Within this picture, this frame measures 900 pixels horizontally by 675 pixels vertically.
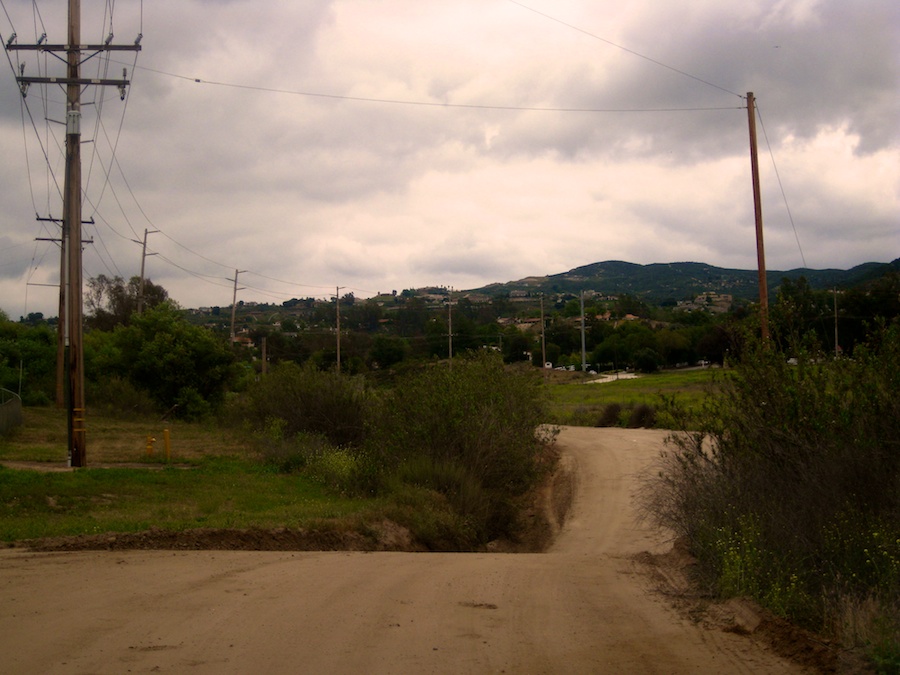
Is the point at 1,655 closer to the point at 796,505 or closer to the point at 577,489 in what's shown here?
the point at 796,505

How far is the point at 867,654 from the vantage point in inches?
234

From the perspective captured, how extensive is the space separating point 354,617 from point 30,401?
4749cm

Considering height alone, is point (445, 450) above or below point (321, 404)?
below

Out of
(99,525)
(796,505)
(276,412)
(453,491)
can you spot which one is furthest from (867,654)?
(276,412)

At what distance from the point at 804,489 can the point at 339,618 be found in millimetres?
5358

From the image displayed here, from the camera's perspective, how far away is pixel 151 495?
17.7 metres

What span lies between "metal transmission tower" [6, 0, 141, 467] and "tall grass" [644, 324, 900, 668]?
1439cm

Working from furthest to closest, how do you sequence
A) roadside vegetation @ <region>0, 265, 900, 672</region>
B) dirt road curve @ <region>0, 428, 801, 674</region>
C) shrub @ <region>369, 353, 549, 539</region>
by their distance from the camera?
shrub @ <region>369, 353, 549, 539</region>
roadside vegetation @ <region>0, 265, 900, 672</region>
dirt road curve @ <region>0, 428, 801, 674</region>

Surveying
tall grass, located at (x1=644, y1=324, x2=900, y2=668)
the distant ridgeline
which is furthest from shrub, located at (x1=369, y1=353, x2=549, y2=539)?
the distant ridgeline

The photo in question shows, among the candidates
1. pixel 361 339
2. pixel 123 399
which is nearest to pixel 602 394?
pixel 361 339

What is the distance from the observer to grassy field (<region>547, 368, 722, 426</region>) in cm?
4531

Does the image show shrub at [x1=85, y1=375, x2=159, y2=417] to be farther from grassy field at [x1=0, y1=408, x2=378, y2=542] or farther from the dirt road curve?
the dirt road curve

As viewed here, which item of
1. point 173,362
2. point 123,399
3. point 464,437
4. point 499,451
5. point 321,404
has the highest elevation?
point 173,362

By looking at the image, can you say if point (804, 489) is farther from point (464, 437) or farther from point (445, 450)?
point (445, 450)
